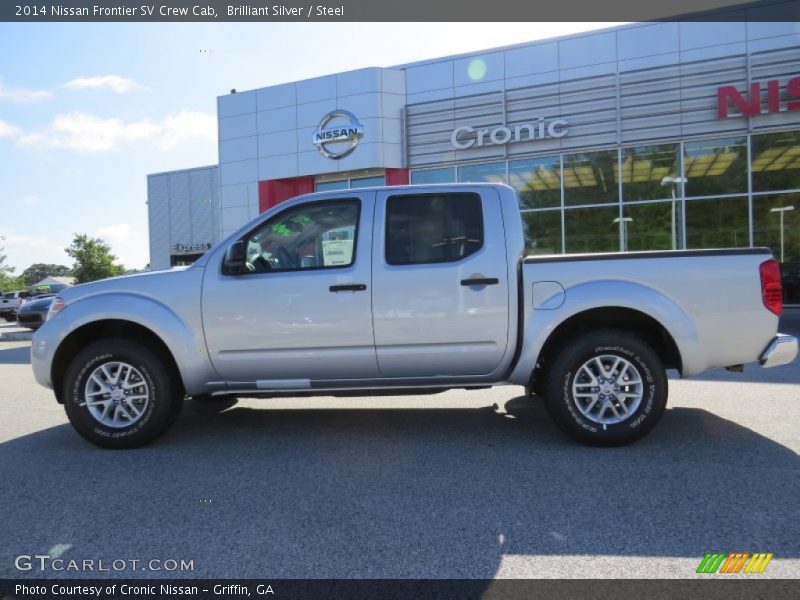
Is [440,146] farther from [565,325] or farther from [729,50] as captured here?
[565,325]

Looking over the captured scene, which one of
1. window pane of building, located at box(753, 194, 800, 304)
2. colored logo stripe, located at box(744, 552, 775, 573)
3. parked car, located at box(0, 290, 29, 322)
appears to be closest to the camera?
colored logo stripe, located at box(744, 552, 775, 573)

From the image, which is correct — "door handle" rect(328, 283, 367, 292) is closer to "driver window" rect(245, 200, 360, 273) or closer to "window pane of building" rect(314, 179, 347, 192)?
"driver window" rect(245, 200, 360, 273)

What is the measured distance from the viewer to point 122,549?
2949mm

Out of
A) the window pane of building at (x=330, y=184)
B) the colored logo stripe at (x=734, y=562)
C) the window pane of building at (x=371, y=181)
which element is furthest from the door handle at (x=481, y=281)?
the window pane of building at (x=330, y=184)

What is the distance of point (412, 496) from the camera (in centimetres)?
357

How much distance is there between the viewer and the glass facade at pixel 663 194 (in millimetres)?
15469

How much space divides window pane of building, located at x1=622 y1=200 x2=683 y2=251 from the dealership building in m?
0.04

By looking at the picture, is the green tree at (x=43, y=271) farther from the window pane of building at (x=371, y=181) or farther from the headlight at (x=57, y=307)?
the headlight at (x=57, y=307)

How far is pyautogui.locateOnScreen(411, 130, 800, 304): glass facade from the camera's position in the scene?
1547cm

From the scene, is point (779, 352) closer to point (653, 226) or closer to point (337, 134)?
point (653, 226)

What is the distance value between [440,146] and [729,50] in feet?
25.8

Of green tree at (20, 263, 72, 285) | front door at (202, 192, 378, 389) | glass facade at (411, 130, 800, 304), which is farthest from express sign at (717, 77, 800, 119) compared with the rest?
green tree at (20, 263, 72, 285)

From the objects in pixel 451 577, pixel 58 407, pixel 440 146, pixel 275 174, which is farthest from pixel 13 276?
pixel 451 577

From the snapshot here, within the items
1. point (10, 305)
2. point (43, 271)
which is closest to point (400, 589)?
point (10, 305)
